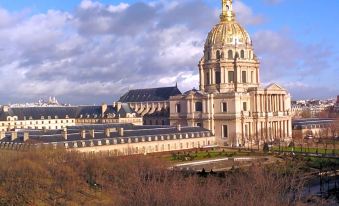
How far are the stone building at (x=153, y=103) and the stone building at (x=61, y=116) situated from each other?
3.22 metres

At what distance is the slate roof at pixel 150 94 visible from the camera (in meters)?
104

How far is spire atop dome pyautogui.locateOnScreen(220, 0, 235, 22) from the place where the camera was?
9150 centimetres

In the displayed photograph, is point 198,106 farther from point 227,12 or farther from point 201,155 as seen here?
point 201,155

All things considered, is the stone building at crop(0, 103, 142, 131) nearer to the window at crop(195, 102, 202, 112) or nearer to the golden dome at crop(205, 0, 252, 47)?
the window at crop(195, 102, 202, 112)

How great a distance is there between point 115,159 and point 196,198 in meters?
21.8

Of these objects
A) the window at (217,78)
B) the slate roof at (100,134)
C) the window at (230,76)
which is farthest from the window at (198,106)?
the slate roof at (100,134)

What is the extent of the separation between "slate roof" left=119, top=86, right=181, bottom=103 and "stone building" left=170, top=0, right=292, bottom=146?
38.0 feet

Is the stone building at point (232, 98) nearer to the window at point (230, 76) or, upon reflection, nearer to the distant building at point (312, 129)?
the window at point (230, 76)

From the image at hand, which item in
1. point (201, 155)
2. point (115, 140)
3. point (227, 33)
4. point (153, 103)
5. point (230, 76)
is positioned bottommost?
point (201, 155)

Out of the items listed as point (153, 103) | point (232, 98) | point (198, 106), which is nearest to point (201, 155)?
point (232, 98)

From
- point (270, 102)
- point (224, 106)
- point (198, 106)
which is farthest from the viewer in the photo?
point (198, 106)

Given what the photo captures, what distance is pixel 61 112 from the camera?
10712 cm

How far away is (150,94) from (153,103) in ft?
10.7

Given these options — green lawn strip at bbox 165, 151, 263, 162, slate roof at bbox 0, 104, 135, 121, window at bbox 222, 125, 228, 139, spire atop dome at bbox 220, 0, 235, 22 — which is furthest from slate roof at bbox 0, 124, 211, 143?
slate roof at bbox 0, 104, 135, 121
